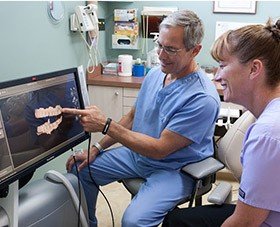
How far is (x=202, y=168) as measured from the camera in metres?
1.64

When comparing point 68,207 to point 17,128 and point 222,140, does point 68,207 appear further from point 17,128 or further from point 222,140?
point 222,140

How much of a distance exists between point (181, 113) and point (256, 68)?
1.97 ft

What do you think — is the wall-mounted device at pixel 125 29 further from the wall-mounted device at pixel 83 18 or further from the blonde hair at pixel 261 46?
the blonde hair at pixel 261 46

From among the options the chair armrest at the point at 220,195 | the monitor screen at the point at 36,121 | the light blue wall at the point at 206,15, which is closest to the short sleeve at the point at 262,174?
the chair armrest at the point at 220,195

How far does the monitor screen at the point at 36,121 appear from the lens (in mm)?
1146

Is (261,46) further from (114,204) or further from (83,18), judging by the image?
(114,204)

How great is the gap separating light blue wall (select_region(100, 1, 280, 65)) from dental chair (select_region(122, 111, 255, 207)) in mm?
1270

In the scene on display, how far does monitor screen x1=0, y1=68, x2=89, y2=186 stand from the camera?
1.15 m

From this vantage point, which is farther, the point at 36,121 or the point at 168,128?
the point at 168,128

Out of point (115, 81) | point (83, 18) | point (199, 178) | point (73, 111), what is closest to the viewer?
point (73, 111)

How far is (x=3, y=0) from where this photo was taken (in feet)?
5.78

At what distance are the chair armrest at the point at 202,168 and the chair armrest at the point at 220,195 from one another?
0.08 meters

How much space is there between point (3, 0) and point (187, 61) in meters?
0.93

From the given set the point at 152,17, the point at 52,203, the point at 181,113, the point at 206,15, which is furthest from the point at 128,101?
the point at 52,203
